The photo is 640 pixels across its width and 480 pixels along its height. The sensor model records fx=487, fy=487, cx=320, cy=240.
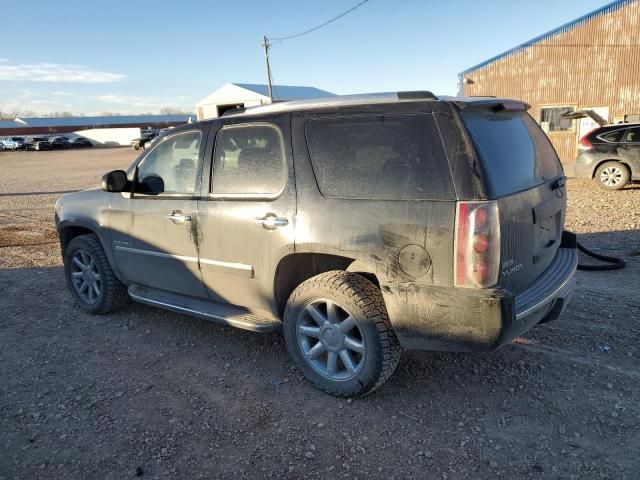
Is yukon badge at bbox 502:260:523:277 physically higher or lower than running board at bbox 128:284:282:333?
higher

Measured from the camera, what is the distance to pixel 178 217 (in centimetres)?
396

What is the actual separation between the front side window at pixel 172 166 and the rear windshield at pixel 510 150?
222cm

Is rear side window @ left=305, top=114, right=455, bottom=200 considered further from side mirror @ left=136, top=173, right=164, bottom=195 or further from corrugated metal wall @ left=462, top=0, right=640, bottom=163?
corrugated metal wall @ left=462, top=0, right=640, bottom=163

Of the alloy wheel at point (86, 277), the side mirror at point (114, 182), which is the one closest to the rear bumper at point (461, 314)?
the side mirror at point (114, 182)

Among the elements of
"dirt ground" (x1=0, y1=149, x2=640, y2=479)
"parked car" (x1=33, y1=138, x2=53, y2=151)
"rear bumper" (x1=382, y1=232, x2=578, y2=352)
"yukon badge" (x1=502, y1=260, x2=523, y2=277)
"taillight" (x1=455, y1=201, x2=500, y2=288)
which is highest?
"parked car" (x1=33, y1=138, x2=53, y2=151)

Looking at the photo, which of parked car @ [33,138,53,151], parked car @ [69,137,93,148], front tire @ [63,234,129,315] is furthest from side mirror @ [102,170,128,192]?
parked car @ [69,137,93,148]

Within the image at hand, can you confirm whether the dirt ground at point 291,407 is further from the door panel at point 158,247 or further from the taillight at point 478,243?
the taillight at point 478,243

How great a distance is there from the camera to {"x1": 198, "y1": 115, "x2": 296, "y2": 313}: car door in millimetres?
3375

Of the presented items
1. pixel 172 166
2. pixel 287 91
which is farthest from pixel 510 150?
pixel 287 91

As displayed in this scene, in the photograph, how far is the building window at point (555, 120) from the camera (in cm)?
1905

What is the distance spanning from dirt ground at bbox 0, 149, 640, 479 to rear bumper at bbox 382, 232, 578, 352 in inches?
21.3

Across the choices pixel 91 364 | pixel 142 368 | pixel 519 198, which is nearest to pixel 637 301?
pixel 519 198

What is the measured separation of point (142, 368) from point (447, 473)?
2.42 meters

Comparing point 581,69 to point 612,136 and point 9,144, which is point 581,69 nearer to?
point 612,136
